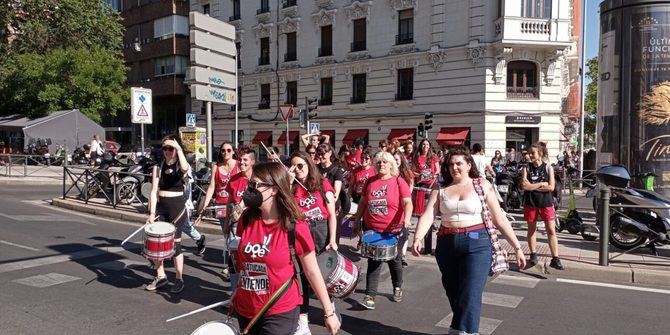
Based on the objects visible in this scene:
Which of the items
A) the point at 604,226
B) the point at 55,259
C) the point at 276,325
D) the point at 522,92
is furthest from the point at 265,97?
the point at 276,325

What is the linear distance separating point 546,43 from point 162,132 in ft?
103

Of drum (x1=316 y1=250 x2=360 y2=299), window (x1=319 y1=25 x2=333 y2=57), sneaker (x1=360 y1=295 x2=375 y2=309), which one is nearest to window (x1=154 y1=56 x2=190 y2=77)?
window (x1=319 y1=25 x2=333 y2=57)

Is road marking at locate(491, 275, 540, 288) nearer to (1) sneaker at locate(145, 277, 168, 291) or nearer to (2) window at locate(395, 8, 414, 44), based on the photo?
(1) sneaker at locate(145, 277, 168, 291)

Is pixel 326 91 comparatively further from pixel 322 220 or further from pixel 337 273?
pixel 337 273

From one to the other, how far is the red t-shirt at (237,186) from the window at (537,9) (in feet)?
74.6

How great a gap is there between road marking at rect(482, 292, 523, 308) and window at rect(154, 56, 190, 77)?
36885 mm

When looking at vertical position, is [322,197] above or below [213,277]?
above

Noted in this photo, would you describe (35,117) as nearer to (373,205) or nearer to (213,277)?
(213,277)

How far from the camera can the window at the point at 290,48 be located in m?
34.4

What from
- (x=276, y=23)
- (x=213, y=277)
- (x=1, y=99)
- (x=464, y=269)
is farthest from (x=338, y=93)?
(x=464, y=269)

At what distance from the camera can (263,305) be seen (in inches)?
111

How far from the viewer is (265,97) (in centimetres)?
3634

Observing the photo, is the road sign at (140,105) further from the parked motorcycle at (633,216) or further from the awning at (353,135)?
the awning at (353,135)

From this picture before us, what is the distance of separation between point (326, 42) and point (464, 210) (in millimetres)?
29781
